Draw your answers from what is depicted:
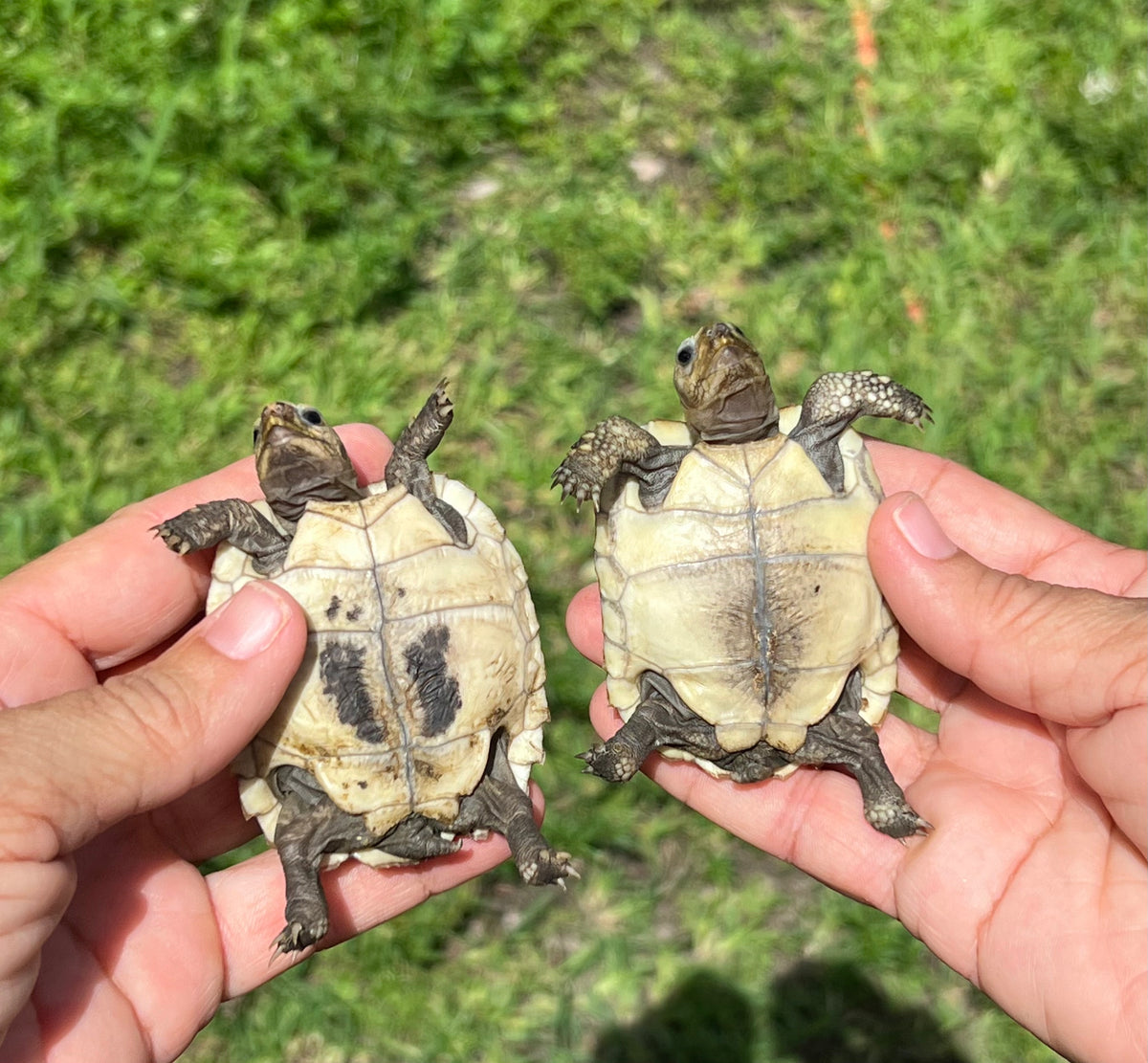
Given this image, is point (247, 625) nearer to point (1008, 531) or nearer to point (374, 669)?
point (374, 669)

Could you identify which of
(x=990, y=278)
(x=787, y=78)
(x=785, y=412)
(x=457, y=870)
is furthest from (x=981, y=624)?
(x=787, y=78)

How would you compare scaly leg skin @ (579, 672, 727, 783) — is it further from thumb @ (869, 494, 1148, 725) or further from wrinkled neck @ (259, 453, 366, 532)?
wrinkled neck @ (259, 453, 366, 532)

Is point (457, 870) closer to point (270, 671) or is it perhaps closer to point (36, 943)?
point (270, 671)

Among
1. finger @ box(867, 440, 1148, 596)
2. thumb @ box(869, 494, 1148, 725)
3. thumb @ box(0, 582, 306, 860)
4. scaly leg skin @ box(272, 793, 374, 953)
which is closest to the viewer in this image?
thumb @ box(0, 582, 306, 860)

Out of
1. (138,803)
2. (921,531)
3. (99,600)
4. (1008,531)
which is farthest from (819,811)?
(99,600)

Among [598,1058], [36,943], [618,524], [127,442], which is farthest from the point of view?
[127,442]

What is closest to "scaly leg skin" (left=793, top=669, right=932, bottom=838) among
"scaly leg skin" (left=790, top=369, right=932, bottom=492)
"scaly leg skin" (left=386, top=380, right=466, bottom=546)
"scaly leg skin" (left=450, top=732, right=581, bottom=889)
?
"scaly leg skin" (left=790, top=369, right=932, bottom=492)

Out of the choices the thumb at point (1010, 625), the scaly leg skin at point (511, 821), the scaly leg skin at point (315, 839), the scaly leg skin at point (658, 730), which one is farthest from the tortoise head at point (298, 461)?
the thumb at point (1010, 625)
